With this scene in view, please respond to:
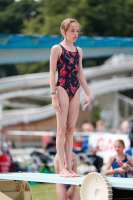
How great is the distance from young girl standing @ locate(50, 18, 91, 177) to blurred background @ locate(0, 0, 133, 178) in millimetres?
2047

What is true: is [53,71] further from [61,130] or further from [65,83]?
[61,130]

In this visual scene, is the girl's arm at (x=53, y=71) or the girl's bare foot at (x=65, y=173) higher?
the girl's arm at (x=53, y=71)

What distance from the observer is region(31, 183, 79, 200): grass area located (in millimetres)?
12042

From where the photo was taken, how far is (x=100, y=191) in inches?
254

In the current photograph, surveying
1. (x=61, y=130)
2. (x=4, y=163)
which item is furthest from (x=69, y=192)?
(x=4, y=163)

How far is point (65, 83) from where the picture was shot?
743 centimetres

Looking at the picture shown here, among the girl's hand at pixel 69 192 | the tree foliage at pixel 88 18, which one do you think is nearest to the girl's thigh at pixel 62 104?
the girl's hand at pixel 69 192

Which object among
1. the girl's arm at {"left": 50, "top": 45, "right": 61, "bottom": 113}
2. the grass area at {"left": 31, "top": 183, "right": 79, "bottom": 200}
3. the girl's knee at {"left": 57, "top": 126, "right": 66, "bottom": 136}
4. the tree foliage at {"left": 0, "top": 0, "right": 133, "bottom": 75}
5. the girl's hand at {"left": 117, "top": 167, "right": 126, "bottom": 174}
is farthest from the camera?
the tree foliage at {"left": 0, "top": 0, "right": 133, "bottom": 75}

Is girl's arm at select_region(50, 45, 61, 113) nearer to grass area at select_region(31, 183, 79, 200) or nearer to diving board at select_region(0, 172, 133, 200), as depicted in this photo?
diving board at select_region(0, 172, 133, 200)

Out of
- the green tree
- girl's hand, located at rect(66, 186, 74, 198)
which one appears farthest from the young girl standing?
the green tree

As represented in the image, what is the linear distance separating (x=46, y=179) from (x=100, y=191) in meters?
0.72

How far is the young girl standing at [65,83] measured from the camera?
737 cm

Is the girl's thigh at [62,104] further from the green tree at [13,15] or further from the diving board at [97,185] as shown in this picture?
the green tree at [13,15]

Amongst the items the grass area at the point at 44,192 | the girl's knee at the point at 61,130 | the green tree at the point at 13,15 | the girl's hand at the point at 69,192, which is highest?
the green tree at the point at 13,15
